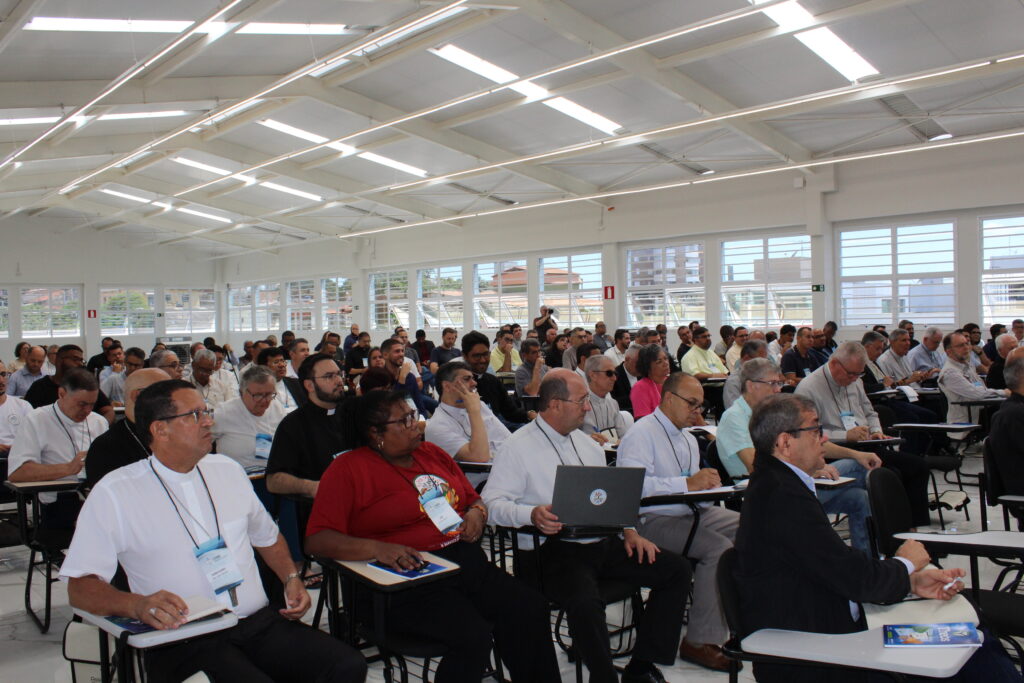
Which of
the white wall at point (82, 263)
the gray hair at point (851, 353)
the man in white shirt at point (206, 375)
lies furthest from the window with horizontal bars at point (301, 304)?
the gray hair at point (851, 353)

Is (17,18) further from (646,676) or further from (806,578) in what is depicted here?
(806,578)

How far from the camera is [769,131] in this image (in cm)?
1133

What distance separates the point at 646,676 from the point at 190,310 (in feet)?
82.0

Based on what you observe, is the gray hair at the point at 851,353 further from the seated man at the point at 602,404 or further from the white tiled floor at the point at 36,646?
the seated man at the point at 602,404

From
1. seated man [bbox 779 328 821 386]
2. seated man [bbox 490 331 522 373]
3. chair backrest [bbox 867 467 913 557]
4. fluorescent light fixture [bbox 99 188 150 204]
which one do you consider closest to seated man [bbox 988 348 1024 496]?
chair backrest [bbox 867 467 913 557]

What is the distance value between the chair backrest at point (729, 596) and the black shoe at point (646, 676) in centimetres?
77

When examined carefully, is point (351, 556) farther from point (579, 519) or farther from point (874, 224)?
point (874, 224)

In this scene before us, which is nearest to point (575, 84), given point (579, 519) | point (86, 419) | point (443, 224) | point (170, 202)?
point (86, 419)

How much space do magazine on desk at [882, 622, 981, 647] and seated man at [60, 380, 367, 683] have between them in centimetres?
138

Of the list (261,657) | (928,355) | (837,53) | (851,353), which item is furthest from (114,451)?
(837,53)

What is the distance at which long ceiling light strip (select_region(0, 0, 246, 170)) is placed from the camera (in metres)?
6.55

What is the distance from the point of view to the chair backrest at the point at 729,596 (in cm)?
Result: 204

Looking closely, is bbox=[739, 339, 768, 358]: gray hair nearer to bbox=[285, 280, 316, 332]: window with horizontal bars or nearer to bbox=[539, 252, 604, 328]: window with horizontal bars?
bbox=[539, 252, 604, 328]: window with horizontal bars

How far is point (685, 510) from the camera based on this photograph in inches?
129
